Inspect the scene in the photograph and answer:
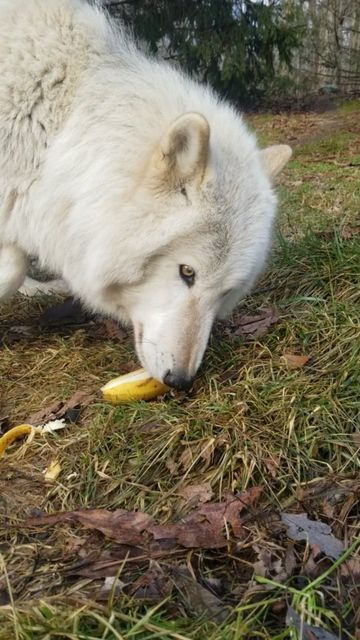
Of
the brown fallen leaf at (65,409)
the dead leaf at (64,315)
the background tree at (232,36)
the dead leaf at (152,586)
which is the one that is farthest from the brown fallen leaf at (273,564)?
the background tree at (232,36)

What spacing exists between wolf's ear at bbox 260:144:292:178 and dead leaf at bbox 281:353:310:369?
109 centimetres

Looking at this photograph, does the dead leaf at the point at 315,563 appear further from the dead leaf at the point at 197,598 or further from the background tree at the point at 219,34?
the background tree at the point at 219,34

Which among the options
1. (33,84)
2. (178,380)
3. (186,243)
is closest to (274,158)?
(186,243)

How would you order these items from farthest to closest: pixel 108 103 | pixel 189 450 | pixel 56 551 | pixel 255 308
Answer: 1. pixel 255 308
2. pixel 108 103
3. pixel 189 450
4. pixel 56 551

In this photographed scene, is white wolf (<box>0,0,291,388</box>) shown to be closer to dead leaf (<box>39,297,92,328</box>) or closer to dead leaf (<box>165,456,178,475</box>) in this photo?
dead leaf (<box>165,456,178,475</box>)

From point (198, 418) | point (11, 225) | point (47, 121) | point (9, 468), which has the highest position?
point (47, 121)

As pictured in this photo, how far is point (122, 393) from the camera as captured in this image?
2969 millimetres

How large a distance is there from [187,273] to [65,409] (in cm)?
90

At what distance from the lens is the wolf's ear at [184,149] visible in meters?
2.70

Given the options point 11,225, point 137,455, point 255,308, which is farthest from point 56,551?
point 255,308

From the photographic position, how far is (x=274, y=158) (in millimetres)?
3629

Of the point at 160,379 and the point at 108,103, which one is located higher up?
the point at 108,103

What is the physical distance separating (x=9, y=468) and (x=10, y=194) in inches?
59.4

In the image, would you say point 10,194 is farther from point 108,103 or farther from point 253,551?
point 253,551
